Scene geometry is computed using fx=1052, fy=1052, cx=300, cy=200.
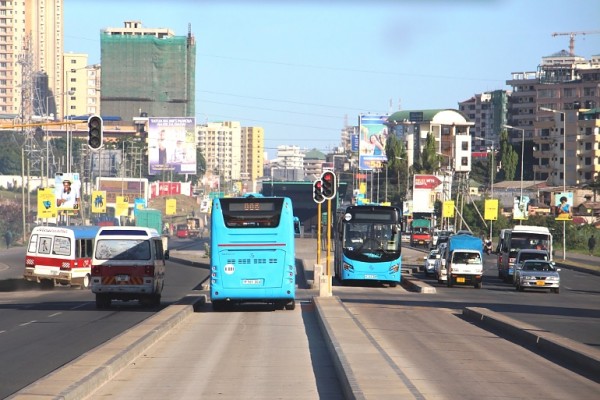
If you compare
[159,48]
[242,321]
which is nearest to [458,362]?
[242,321]

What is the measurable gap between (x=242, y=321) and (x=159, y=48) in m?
159

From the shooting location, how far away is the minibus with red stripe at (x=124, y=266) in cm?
3322

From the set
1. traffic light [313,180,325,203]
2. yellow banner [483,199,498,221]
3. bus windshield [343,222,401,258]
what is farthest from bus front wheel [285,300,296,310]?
yellow banner [483,199,498,221]

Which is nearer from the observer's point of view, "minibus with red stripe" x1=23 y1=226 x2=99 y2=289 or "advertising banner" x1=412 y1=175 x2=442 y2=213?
"minibus with red stripe" x1=23 y1=226 x2=99 y2=289

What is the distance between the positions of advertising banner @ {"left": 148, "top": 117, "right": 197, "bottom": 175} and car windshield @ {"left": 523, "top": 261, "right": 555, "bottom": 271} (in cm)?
9047

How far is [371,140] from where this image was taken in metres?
154

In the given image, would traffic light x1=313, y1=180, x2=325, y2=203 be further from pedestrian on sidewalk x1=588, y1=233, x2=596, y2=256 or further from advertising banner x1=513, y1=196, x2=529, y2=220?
pedestrian on sidewalk x1=588, y1=233, x2=596, y2=256

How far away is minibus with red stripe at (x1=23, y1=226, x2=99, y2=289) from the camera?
46.6 m

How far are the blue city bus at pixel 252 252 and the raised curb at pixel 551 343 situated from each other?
5.83 metres

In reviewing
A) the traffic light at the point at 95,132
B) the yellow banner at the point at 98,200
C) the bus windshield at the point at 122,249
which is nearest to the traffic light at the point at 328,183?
the bus windshield at the point at 122,249

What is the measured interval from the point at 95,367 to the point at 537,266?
126 feet

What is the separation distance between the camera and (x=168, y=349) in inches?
796

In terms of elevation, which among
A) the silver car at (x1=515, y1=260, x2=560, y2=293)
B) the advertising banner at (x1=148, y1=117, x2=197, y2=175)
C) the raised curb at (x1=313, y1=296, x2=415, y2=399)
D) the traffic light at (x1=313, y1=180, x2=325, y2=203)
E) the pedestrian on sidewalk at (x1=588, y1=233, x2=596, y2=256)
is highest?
the advertising banner at (x1=148, y1=117, x2=197, y2=175)

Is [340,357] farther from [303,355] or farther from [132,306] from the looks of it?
[132,306]
